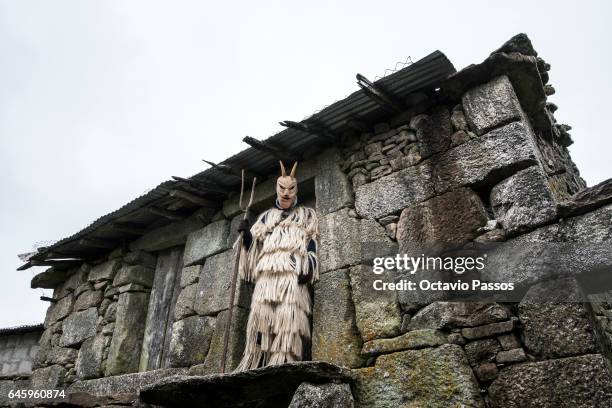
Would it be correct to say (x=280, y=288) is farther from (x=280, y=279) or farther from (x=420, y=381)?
(x=420, y=381)

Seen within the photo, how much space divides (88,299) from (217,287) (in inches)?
94.4

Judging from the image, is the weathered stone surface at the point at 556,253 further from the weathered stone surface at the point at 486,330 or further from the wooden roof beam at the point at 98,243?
the wooden roof beam at the point at 98,243

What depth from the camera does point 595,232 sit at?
2.40 m

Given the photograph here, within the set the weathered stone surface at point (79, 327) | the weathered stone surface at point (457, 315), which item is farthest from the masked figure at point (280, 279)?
the weathered stone surface at point (79, 327)

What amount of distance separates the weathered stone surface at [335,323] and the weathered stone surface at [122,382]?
1534 millimetres

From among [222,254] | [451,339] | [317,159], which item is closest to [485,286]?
[451,339]

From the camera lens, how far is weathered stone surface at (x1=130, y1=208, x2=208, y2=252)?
16.2 ft

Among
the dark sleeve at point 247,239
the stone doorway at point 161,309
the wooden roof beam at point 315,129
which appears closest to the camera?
the wooden roof beam at point 315,129

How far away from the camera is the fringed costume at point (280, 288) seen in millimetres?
3191

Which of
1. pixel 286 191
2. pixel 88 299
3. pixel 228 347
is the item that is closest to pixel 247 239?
pixel 286 191

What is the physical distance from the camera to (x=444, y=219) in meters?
3.01

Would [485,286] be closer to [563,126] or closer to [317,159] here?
[317,159]

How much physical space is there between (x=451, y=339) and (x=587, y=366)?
69 centimetres

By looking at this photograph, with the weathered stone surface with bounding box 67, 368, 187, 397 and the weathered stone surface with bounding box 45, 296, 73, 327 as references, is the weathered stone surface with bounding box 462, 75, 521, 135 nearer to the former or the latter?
the weathered stone surface with bounding box 67, 368, 187, 397
